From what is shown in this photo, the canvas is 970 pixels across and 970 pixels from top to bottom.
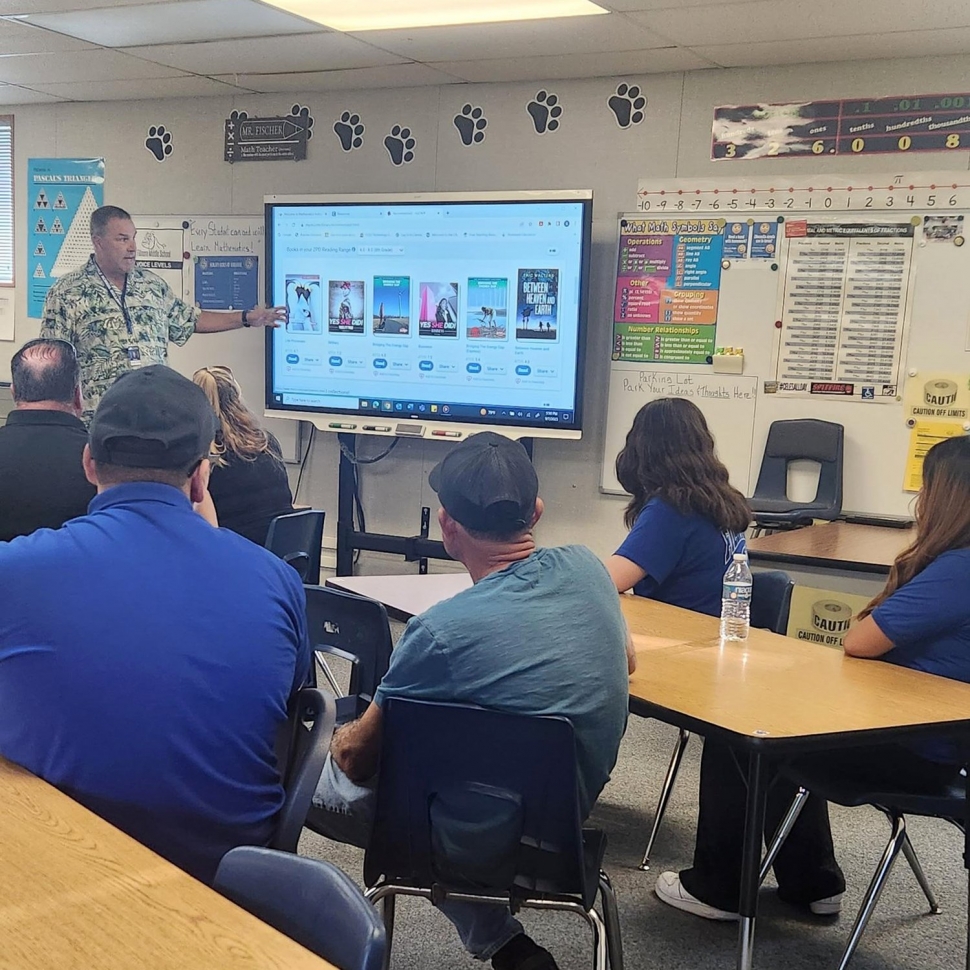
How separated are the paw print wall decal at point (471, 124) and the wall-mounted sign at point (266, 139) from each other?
0.88m

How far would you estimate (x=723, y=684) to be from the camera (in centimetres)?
215

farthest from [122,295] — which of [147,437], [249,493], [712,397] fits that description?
[147,437]

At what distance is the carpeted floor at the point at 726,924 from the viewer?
8.05ft

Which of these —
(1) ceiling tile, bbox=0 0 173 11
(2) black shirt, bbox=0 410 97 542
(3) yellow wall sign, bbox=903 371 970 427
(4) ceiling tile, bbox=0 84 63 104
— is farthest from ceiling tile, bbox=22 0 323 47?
(3) yellow wall sign, bbox=903 371 970 427

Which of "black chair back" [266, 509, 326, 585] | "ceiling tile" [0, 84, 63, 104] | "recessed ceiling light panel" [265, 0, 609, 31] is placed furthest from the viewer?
"ceiling tile" [0, 84, 63, 104]

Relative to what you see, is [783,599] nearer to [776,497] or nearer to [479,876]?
[479,876]

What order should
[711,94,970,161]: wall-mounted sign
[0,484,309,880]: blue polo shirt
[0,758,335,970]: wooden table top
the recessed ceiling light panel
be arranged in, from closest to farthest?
[0,758,335,970]: wooden table top
[0,484,309,880]: blue polo shirt
the recessed ceiling light panel
[711,94,970,161]: wall-mounted sign

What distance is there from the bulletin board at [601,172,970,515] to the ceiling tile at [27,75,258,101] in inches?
91.3

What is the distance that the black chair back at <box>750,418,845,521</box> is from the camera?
15.0ft

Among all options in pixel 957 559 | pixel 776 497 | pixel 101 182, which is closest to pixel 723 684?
pixel 957 559

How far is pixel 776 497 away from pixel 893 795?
2642 millimetres

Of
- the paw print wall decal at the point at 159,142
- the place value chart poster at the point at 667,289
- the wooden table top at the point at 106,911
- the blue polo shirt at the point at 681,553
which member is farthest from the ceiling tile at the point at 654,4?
the wooden table top at the point at 106,911

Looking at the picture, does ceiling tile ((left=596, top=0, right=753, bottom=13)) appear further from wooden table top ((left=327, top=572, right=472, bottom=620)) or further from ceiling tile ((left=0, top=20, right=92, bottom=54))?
A: ceiling tile ((left=0, top=20, right=92, bottom=54))

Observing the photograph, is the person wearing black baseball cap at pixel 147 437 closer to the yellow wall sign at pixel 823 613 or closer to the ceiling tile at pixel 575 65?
the yellow wall sign at pixel 823 613
